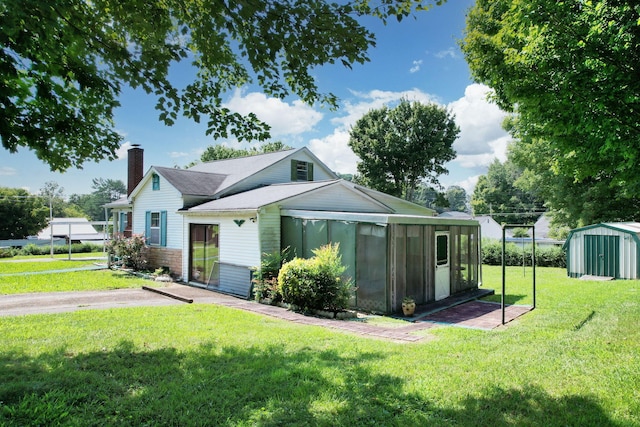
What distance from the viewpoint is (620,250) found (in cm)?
1672

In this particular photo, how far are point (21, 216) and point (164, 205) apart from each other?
45.1 metres

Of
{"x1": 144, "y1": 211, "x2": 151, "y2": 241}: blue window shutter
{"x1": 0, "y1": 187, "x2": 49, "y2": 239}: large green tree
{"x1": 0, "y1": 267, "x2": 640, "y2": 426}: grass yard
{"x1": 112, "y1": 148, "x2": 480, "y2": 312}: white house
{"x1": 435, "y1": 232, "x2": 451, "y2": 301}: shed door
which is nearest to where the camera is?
{"x1": 0, "y1": 267, "x2": 640, "y2": 426}: grass yard

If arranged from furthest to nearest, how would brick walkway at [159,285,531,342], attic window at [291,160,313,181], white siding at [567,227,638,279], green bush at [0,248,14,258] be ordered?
1. green bush at [0,248,14,258]
2. attic window at [291,160,313,181]
3. white siding at [567,227,638,279]
4. brick walkway at [159,285,531,342]

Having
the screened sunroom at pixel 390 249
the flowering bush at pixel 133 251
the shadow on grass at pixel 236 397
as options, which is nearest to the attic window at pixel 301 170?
the screened sunroom at pixel 390 249

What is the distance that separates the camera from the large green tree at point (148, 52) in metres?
4.95

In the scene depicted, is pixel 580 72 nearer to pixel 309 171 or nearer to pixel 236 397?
pixel 236 397

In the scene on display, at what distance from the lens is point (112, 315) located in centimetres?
880

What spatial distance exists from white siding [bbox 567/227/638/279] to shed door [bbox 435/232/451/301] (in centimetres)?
930

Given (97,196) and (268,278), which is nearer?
(268,278)

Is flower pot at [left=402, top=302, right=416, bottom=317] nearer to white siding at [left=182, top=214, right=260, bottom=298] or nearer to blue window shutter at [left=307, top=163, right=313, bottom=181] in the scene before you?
white siding at [left=182, top=214, right=260, bottom=298]

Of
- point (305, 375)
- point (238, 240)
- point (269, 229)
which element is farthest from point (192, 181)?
point (305, 375)

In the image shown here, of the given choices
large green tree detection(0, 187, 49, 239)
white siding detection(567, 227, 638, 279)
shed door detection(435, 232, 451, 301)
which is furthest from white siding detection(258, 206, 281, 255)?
large green tree detection(0, 187, 49, 239)

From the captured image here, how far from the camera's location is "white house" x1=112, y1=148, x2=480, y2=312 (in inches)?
421

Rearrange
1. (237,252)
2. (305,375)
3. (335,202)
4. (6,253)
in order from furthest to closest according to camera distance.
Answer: (6,253)
(335,202)
(237,252)
(305,375)
